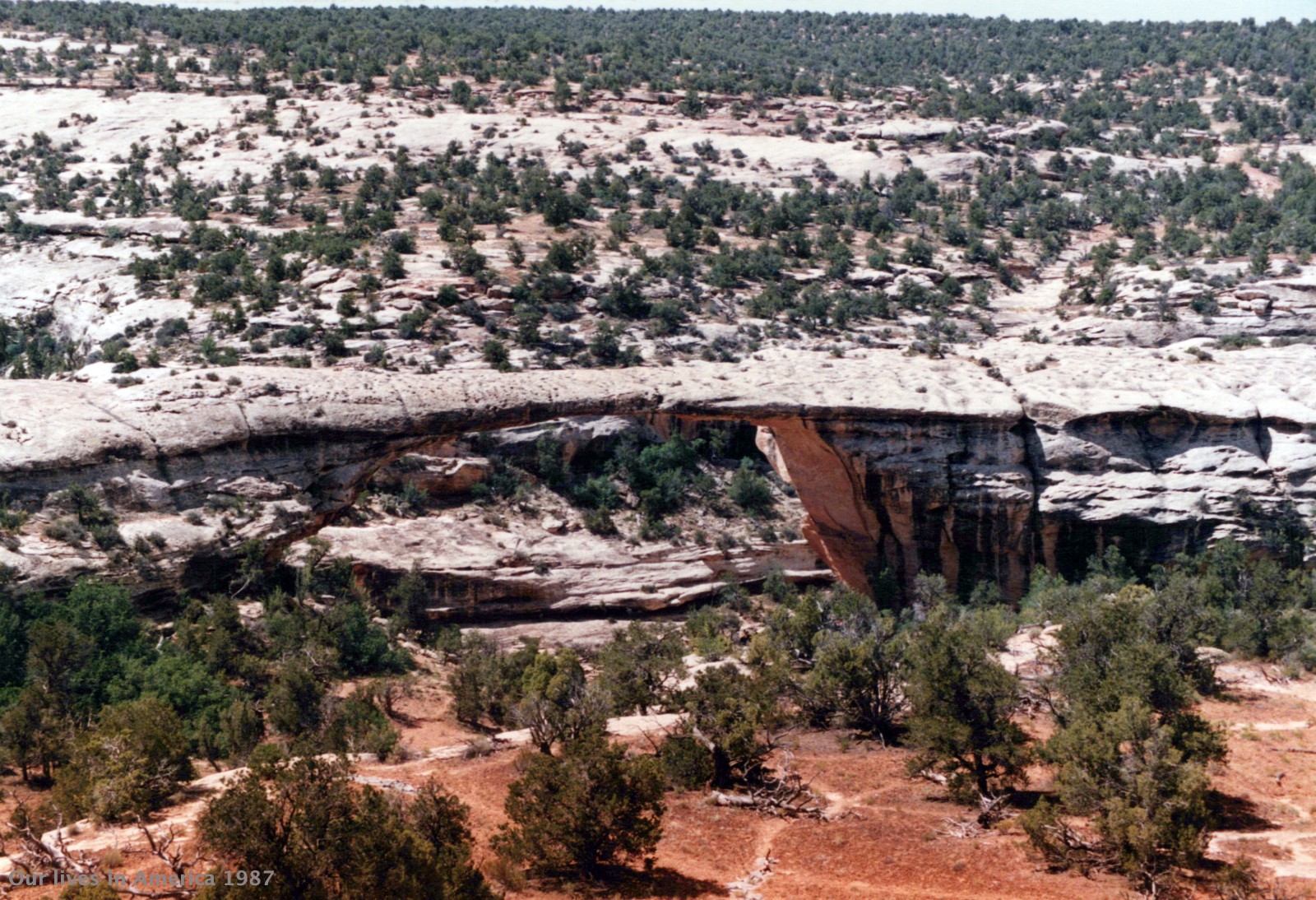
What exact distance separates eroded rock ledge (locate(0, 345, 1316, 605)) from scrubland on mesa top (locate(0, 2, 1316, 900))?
150mm

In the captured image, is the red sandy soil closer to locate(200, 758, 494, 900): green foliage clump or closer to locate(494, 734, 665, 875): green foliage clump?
locate(494, 734, 665, 875): green foliage clump

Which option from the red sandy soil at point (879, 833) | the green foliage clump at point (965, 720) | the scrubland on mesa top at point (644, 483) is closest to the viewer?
the red sandy soil at point (879, 833)

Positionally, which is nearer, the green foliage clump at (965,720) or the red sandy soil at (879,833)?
the red sandy soil at (879,833)

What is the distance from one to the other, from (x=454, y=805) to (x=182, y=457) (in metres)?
19.0

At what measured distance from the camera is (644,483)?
45.0 m

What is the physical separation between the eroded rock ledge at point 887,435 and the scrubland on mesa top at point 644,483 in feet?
0.49

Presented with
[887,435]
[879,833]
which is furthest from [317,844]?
[887,435]

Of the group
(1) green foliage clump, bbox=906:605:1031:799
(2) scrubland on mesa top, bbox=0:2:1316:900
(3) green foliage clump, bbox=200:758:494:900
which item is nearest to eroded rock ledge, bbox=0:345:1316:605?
(2) scrubland on mesa top, bbox=0:2:1316:900

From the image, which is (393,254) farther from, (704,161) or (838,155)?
(838,155)

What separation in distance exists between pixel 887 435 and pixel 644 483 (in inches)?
410

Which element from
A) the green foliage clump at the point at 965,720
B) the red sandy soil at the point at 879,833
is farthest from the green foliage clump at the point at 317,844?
the green foliage clump at the point at 965,720

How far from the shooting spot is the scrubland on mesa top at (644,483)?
18547 mm

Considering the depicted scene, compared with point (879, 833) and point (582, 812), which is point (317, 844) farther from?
point (879, 833)

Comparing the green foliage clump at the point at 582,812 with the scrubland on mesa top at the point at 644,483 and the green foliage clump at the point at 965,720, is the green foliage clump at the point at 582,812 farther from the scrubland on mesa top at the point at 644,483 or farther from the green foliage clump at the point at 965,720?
the green foliage clump at the point at 965,720
